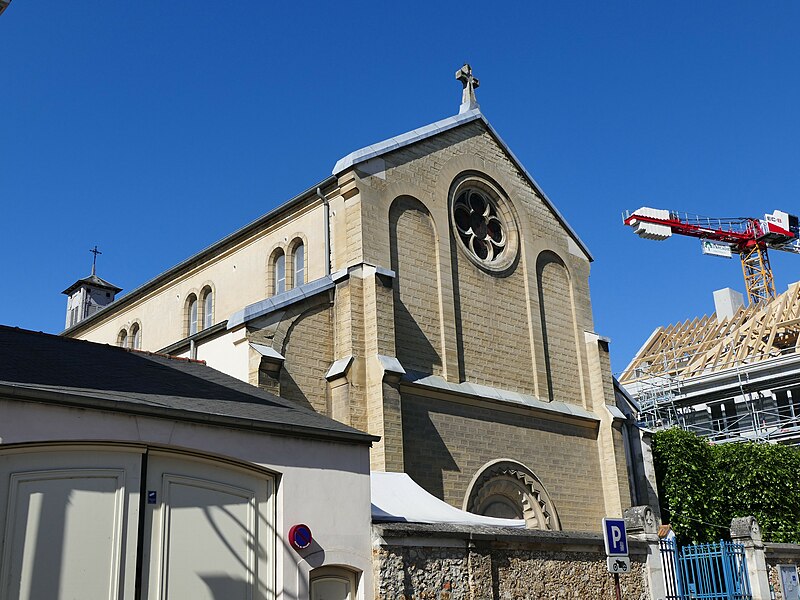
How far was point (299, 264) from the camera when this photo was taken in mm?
23859

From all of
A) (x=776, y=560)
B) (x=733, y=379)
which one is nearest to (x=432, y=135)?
(x=776, y=560)

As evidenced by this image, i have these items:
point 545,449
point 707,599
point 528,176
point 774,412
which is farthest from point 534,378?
point 774,412

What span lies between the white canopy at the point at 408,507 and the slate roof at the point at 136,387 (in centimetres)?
205

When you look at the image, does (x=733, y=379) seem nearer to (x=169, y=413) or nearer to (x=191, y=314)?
(x=191, y=314)

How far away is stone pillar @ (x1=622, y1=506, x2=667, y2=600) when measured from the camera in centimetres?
1480

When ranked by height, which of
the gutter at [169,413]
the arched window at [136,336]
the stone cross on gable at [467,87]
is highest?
the stone cross on gable at [467,87]

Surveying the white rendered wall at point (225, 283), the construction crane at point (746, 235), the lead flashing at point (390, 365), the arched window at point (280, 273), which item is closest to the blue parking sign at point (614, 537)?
the lead flashing at point (390, 365)

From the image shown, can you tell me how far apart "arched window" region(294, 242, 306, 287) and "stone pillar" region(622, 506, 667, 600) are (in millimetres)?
11546

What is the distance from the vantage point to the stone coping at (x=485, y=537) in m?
11.6

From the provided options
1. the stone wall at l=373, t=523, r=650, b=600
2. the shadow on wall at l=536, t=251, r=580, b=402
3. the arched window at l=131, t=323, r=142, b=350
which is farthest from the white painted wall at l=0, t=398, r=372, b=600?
the arched window at l=131, t=323, r=142, b=350

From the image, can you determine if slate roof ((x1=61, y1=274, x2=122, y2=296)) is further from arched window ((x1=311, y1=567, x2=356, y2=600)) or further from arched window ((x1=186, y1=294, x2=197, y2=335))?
arched window ((x1=311, y1=567, x2=356, y2=600))

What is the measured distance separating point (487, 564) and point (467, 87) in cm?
1722

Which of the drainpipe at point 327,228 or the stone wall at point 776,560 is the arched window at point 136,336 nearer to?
the drainpipe at point 327,228

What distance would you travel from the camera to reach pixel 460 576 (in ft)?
39.1
